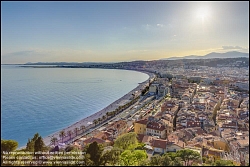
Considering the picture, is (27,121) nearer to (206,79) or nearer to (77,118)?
(77,118)

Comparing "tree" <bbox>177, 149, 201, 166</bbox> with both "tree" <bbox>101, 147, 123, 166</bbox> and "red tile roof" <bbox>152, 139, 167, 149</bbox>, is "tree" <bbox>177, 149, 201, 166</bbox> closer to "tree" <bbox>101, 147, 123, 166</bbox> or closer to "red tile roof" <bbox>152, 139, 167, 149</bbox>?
"red tile roof" <bbox>152, 139, 167, 149</bbox>

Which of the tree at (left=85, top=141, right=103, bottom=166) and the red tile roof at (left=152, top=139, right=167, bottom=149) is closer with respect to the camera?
the tree at (left=85, top=141, right=103, bottom=166)

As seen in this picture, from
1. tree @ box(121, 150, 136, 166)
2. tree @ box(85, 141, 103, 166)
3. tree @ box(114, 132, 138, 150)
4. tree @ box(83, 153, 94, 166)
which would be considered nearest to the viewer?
tree @ box(83, 153, 94, 166)

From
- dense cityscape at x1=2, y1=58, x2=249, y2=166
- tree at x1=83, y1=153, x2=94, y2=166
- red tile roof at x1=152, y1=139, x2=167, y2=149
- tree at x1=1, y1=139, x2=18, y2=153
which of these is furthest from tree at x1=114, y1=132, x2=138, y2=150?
tree at x1=1, y1=139, x2=18, y2=153

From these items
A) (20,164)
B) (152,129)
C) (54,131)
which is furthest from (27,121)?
(20,164)

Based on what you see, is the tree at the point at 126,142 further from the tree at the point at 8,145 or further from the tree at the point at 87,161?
the tree at the point at 8,145

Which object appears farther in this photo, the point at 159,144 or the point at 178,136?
the point at 178,136

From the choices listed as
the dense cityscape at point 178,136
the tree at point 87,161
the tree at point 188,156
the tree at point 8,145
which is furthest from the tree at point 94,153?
the tree at point 188,156

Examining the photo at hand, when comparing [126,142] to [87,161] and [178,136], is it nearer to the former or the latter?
[178,136]

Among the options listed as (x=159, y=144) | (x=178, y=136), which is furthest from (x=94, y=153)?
(x=178, y=136)

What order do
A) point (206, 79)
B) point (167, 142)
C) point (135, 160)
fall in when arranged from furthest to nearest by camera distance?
point (206, 79)
point (167, 142)
point (135, 160)

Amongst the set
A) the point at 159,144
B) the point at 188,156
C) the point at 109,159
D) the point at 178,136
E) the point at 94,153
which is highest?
the point at 94,153
